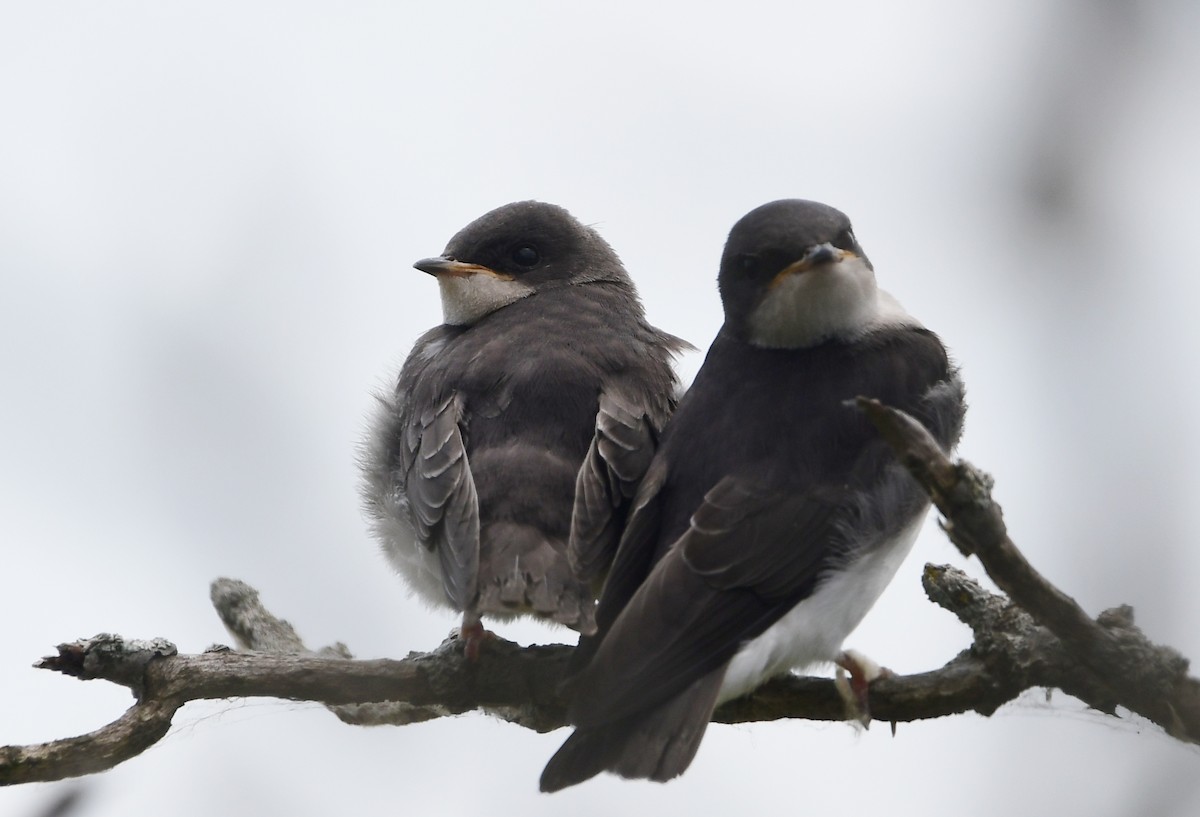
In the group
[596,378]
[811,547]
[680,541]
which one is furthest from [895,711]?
[596,378]

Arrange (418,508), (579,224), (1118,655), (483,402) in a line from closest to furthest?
(1118,655) → (418,508) → (483,402) → (579,224)

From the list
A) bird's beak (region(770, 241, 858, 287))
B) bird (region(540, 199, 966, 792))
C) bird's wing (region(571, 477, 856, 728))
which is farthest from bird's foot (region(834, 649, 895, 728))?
bird's beak (region(770, 241, 858, 287))

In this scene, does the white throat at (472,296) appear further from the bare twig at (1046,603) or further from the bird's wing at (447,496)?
the bare twig at (1046,603)

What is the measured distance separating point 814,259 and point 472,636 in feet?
6.19

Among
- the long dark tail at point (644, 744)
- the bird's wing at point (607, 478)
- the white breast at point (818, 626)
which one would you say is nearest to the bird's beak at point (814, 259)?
the bird's wing at point (607, 478)

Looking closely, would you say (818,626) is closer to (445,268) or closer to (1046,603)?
(1046,603)

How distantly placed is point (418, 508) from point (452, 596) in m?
0.55

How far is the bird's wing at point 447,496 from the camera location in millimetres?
5160

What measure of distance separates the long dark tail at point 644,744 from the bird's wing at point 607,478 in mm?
700

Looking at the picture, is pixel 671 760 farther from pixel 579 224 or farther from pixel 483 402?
pixel 579 224

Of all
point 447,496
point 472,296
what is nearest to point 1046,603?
point 447,496

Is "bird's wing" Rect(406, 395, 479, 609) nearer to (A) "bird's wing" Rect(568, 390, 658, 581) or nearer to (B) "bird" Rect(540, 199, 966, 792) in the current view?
(A) "bird's wing" Rect(568, 390, 658, 581)

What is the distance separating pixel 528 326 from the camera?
6441mm

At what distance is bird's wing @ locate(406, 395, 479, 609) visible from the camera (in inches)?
203
